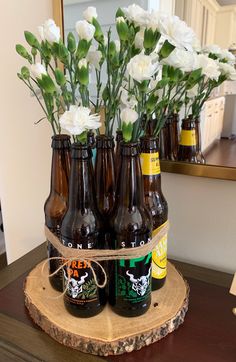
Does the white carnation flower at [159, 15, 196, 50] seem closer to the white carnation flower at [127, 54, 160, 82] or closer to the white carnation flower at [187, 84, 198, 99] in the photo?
the white carnation flower at [127, 54, 160, 82]

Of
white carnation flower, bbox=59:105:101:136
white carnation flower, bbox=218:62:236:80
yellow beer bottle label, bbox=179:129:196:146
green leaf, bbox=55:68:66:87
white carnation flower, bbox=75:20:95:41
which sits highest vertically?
white carnation flower, bbox=75:20:95:41

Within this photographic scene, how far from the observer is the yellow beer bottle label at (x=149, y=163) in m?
0.62

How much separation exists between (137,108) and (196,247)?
0.48 meters

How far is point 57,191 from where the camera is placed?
69 cm

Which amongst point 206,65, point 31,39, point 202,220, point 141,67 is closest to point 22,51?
point 31,39

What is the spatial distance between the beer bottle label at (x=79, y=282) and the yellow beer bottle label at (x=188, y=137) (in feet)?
1.35

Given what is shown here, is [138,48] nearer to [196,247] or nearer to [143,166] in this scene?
[143,166]

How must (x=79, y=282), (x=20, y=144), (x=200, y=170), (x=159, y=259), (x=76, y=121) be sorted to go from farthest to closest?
(x=20, y=144), (x=200, y=170), (x=159, y=259), (x=79, y=282), (x=76, y=121)

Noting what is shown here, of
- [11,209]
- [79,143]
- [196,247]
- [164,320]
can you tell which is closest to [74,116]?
[79,143]

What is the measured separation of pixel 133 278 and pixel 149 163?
0.71 ft

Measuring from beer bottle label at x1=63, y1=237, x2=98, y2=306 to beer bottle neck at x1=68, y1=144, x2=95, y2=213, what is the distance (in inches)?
2.7

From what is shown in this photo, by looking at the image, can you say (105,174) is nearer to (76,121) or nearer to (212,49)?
(76,121)

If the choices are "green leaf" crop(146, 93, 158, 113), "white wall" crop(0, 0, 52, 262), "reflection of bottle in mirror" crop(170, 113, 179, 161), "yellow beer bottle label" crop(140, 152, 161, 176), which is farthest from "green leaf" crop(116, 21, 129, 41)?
"white wall" crop(0, 0, 52, 262)

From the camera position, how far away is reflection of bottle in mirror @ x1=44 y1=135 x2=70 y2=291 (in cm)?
64
